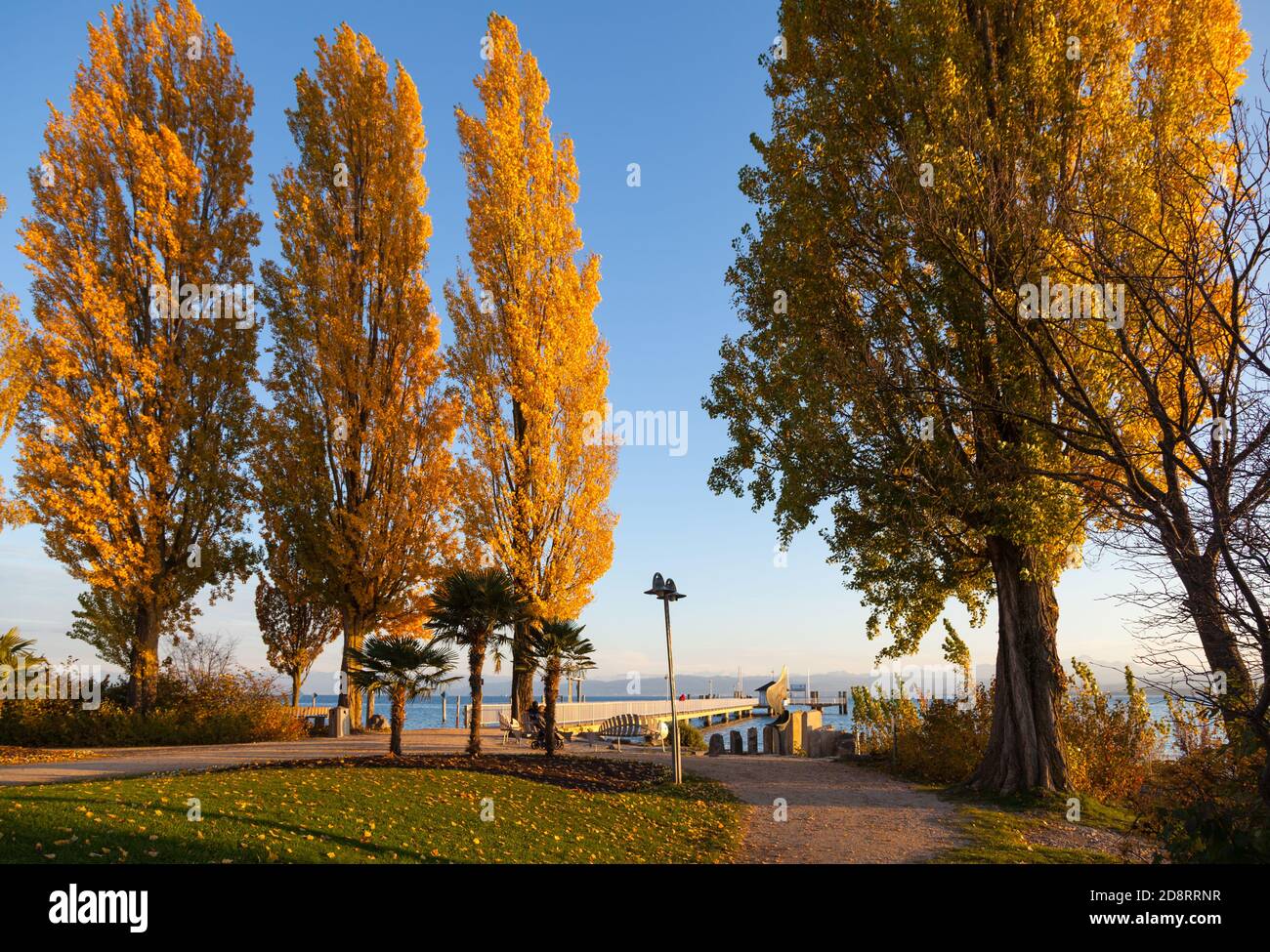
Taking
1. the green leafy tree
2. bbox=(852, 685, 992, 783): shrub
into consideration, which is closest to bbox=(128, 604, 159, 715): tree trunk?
the green leafy tree

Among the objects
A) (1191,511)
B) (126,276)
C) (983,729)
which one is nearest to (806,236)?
(1191,511)

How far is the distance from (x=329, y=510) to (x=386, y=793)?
1326cm

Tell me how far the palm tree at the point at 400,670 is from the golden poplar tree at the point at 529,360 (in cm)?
397

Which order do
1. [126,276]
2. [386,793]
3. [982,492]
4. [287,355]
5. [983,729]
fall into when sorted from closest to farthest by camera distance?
[386,793] → [982,492] → [983,729] → [126,276] → [287,355]

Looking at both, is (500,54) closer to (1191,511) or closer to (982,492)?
(982,492)

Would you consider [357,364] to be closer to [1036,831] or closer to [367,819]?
[367,819]

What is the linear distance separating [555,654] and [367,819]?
775 centimetres

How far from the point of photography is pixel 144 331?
21.0m

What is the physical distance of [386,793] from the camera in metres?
10.1

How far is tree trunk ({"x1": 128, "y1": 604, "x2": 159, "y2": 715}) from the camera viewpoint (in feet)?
64.5

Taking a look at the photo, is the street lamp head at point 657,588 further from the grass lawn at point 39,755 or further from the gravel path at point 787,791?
the grass lawn at point 39,755

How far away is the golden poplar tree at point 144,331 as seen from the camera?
19.1m

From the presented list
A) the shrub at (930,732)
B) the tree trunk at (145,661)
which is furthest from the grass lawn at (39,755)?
the shrub at (930,732)

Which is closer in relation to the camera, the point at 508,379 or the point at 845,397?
the point at 845,397
